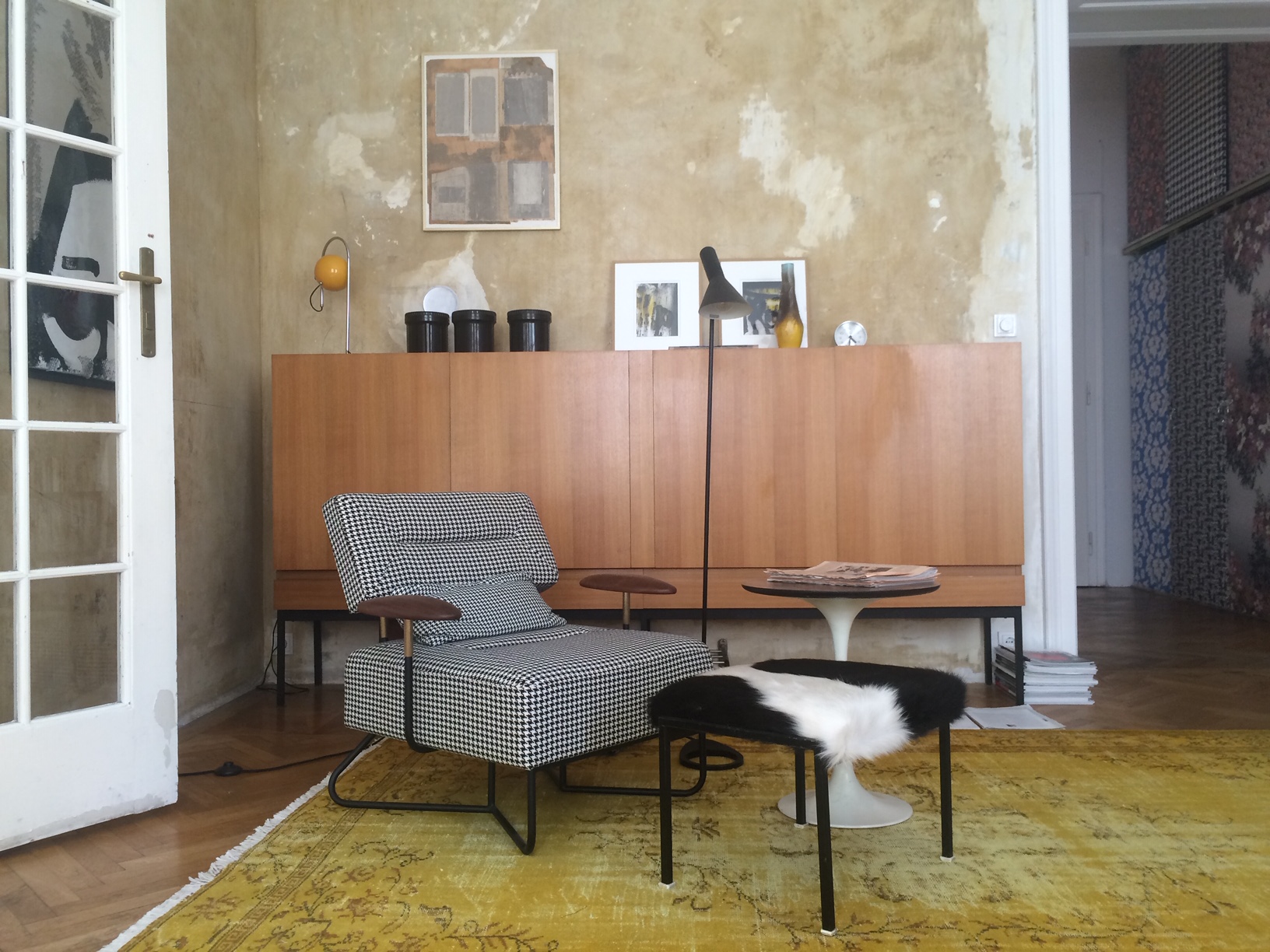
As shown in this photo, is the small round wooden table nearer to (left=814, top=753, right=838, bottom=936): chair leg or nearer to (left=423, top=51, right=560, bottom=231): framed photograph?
(left=814, top=753, right=838, bottom=936): chair leg

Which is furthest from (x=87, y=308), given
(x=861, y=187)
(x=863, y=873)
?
(x=861, y=187)

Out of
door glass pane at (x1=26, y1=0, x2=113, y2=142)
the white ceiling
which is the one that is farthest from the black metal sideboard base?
the white ceiling

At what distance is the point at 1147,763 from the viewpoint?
2.91 m

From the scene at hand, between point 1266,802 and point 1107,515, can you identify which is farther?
point 1107,515

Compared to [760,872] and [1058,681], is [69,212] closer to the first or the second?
[760,872]

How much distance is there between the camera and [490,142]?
442 cm

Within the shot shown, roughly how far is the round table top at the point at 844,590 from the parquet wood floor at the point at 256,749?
139 cm

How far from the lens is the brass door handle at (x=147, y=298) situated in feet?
8.75

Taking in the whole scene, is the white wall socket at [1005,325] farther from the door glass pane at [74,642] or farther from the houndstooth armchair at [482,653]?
the door glass pane at [74,642]

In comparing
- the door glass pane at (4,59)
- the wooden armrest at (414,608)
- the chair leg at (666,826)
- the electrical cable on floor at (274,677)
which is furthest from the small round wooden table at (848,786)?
the electrical cable on floor at (274,677)

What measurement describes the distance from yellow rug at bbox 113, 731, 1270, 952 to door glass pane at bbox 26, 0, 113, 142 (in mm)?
1915

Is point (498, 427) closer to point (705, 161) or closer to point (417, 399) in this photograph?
point (417, 399)

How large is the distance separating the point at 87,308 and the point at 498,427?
5.48 ft

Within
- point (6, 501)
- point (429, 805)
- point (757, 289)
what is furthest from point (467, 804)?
point (757, 289)
